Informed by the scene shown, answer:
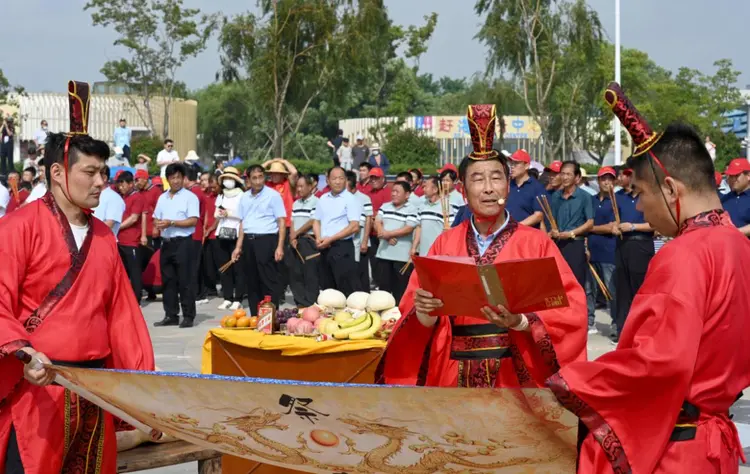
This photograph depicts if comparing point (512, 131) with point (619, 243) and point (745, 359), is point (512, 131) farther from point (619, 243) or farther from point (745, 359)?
point (745, 359)

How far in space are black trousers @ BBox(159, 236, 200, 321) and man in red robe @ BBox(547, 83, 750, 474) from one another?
1013cm

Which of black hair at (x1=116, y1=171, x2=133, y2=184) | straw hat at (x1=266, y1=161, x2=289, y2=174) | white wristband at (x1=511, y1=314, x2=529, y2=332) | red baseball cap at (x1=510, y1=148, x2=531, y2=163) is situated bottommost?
white wristband at (x1=511, y1=314, x2=529, y2=332)

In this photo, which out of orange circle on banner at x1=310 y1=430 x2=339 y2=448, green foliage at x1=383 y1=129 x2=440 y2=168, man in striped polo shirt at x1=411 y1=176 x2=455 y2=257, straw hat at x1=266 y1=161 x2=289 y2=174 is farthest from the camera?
green foliage at x1=383 y1=129 x2=440 y2=168

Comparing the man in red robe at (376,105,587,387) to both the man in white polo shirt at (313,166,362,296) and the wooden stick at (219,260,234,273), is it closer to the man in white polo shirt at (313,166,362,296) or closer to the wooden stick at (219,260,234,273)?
the man in white polo shirt at (313,166,362,296)

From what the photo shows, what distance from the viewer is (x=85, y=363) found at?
4469 millimetres

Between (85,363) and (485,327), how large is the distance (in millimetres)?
1770

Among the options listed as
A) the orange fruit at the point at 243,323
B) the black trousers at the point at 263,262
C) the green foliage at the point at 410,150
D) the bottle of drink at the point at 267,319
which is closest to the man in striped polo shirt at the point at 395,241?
the black trousers at the point at 263,262

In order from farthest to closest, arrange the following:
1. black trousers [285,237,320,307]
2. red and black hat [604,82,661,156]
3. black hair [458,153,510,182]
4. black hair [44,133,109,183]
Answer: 1. black trousers [285,237,320,307]
2. black hair [458,153,510,182]
3. black hair [44,133,109,183]
4. red and black hat [604,82,661,156]

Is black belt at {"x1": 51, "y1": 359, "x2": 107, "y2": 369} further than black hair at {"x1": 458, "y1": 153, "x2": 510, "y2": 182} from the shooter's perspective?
No

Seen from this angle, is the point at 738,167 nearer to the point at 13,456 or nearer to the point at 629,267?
the point at 629,267

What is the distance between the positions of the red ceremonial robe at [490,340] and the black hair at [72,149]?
156 cm

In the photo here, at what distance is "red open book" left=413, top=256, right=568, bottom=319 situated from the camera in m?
3.98

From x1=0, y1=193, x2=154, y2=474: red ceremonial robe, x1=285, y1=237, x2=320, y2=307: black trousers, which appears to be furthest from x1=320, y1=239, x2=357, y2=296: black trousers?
x1=0, y1=193, x2=154, y2=474: red ceremonial robe

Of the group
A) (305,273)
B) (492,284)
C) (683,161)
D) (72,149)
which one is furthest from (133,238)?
(683,161)
